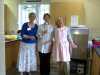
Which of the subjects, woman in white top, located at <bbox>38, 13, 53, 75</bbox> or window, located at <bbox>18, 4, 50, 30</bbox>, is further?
window, located at <bbox>18, 4, 50, 30</bbox>

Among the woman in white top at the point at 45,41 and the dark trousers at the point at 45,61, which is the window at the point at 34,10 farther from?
the dark trousers at the point at 45,61

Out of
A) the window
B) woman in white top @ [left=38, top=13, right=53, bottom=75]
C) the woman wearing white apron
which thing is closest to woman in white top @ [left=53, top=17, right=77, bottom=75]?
woman in white top @ [left=38, top=13, right=53, bottom=75]

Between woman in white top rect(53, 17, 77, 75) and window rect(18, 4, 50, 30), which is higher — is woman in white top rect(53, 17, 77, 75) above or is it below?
below

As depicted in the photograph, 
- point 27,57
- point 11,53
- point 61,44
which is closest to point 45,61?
point 27,57

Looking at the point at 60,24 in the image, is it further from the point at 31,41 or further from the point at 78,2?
the point at 78,2

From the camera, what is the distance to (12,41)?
211 inches

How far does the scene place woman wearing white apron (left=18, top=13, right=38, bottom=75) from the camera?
4.44 metres

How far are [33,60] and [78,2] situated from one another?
211 centimetres

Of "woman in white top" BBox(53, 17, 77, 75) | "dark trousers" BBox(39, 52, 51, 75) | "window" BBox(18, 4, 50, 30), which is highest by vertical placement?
"window" BBox(18, 4, 50, 30)

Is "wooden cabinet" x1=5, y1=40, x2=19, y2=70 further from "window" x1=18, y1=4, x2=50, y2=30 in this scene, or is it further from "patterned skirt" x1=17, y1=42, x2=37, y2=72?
"window" x1=18, y1=4, x2=50, y2=30

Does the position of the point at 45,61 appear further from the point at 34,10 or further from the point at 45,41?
the point at 34,10

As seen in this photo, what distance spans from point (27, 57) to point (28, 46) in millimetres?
242

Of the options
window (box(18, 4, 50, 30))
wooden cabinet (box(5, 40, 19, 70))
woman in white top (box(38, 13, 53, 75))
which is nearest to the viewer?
woman in white top (box(38, 13, 53, 75))

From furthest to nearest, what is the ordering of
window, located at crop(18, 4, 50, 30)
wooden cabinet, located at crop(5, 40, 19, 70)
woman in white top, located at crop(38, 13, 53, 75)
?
window, located at crop(18, 4, 50, 30)
wooden cabinet, located at crop(5, 40, 19, 70)
woman in white top, located at crop(38, 13, 53, 75)
